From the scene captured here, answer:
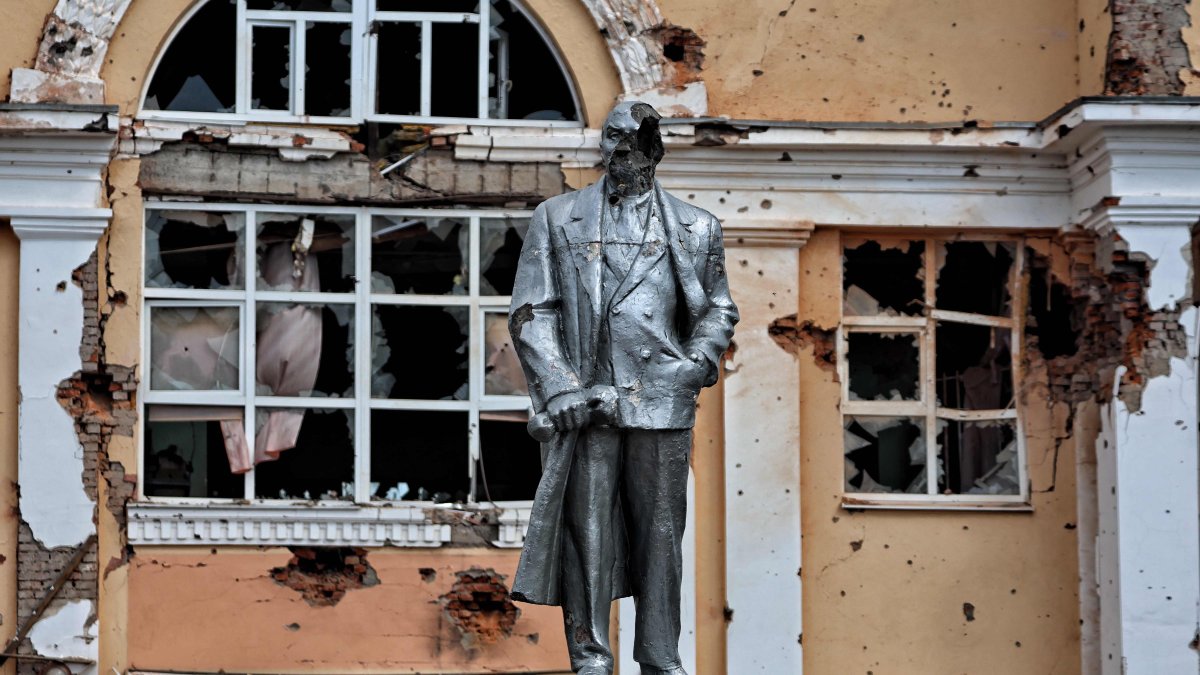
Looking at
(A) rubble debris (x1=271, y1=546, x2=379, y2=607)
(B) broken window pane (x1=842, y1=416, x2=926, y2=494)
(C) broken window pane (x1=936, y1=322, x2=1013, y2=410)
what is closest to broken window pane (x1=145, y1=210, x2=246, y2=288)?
(A) rubble debris (x1=271, y1=546, x2=379, y2=607)

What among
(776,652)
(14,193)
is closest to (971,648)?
(776,652)

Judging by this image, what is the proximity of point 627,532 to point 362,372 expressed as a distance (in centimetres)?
428

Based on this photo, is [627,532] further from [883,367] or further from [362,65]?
[362,65]

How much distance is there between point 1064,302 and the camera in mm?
11898

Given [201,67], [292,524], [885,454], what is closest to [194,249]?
[201,67]

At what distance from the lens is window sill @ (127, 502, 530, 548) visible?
11.4 meters

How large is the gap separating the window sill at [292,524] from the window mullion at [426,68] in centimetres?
232

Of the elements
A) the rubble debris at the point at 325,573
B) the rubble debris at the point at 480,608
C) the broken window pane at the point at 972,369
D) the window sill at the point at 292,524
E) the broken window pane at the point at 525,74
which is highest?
the broken window pane at the point at 525,74

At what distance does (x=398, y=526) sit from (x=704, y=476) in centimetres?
176

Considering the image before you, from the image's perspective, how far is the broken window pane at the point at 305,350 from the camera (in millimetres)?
11594

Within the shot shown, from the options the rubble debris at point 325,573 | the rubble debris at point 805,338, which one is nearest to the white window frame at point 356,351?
the rubble debris at point 325,573

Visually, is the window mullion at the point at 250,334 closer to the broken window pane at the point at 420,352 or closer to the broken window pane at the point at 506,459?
the broken window pane at the point at 420,352

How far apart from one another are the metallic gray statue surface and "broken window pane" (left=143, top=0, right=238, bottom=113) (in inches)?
181

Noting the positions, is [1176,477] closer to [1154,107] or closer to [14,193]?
[1154,107]
